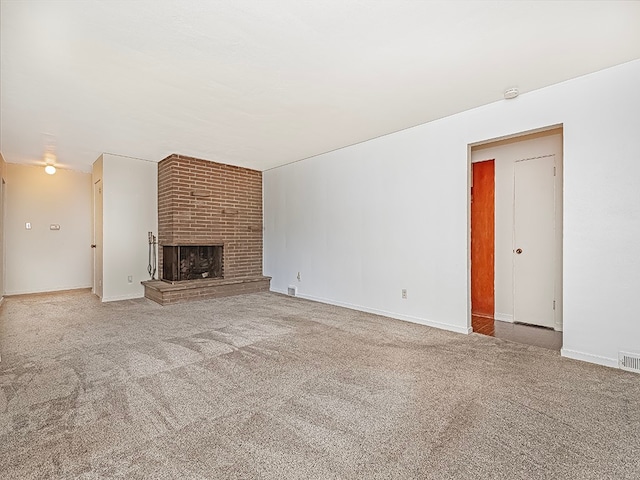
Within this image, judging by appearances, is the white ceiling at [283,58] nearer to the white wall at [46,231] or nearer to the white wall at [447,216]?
the white wall at [447,216]

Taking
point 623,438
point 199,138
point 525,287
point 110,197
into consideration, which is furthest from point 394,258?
point 110,197

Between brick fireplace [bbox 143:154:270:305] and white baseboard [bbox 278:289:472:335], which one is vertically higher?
brick fireplace [bbox 143:154:270:305]

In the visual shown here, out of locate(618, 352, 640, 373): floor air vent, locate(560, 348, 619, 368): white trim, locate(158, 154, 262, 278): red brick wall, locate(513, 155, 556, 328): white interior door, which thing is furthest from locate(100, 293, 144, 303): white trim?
locate(618, 352, 640, 373): floor air vent

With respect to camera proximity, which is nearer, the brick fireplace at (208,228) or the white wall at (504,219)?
the white wall at (504,219)

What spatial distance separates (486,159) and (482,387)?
3292mm

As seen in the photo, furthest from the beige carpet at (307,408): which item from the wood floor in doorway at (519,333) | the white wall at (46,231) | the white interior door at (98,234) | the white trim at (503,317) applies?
the white wall at (46,231)

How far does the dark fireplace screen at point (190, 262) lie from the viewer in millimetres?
5609

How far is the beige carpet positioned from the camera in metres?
1.53

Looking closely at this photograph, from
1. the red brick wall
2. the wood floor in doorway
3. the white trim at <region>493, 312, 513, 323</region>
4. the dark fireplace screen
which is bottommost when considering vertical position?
the wood floor in doorway

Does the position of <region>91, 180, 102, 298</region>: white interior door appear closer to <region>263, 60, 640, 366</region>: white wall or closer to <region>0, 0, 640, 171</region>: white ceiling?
<region>0, 0, 640, 171</region>: white ceiling

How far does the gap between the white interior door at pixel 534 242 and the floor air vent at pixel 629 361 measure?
1279mm

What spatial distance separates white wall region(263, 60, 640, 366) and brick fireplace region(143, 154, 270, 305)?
18.9 inches

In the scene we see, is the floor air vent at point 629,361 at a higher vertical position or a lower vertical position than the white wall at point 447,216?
lower

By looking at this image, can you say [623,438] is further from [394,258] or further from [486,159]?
[486,159]
